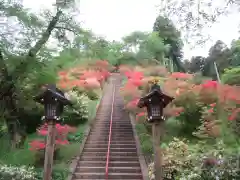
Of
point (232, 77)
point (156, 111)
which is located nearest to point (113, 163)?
A: point (156, 111)

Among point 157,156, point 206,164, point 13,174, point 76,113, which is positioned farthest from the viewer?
point 76,113

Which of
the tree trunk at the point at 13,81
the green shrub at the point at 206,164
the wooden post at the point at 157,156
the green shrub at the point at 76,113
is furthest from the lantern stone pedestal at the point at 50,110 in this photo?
the green shrub at the point at 76,113

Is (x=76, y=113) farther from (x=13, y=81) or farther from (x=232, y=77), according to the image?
(x=232, y=77)

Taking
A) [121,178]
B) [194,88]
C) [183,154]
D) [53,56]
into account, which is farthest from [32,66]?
[194,88]

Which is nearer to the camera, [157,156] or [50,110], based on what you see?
[157,156]

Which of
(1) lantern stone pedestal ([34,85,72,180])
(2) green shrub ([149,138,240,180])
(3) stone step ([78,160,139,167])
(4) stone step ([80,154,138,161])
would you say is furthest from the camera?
(4) stone step ([80,154,138,161])

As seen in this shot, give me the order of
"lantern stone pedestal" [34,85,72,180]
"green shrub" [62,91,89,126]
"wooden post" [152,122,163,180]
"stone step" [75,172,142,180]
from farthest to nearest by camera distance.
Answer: "green shrub" [62,91,89,126] → "stone step" [75,172,142,180] → "lantern stone pedestal" [34,85,72,180] → "wooden post" [152,122,163,180]

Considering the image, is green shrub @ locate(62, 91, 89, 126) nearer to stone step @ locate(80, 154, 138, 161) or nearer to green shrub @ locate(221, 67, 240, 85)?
stone step @ locate(80, 154, 138, 161)

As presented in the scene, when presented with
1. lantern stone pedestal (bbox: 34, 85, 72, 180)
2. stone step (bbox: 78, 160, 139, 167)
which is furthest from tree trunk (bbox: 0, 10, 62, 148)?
lantern stone pedestal (bbox: 34, 85, 72, 180)

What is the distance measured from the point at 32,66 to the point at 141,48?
22532mm

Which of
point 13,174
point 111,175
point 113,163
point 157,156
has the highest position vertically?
point 157,156

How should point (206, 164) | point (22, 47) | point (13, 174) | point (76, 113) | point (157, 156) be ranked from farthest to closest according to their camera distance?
1. point (76, 113)
2. point (22, 47)
3. point (13, 174)
4. point (206, 164)
5. point (157, 156)

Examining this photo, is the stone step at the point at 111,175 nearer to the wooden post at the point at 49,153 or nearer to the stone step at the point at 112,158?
the stone step at the point at 112,158

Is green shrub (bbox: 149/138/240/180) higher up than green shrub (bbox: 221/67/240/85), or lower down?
lower down
